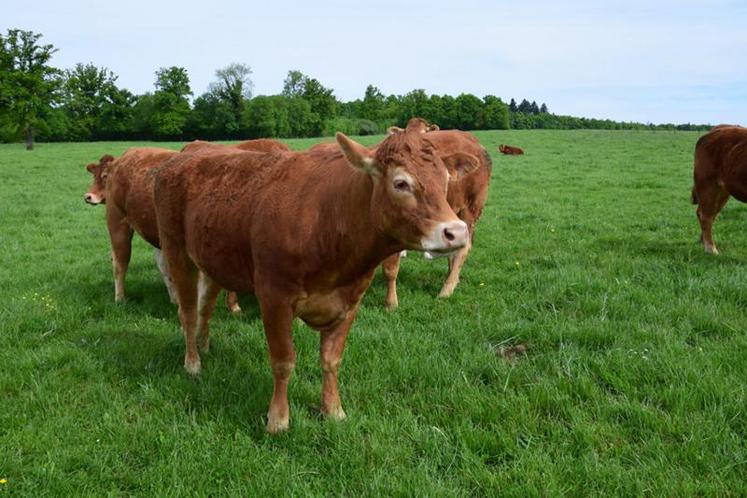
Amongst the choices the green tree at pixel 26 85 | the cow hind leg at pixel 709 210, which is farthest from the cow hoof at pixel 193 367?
the green tree at pixel 26 85

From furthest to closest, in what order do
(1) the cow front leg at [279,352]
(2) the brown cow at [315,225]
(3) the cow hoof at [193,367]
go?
1. (3) the cow hoof at [193,367]
2. (1) the cow front leg at [279,352]
3. (2) the brown cow at [315,225]

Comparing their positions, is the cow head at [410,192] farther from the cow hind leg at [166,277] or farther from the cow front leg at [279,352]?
the cow hind leg at [166,277]

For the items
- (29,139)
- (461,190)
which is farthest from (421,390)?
(29,139)

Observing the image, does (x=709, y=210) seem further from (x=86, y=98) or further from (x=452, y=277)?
(x=86, y=98)

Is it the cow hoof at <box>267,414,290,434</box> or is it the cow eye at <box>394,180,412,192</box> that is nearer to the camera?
the cow eye at <box>394,180,412,192</box>

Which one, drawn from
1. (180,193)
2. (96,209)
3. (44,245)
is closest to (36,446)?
(180,193)

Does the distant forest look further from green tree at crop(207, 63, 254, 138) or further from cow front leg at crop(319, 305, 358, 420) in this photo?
cow front leg at crop(319, 305, 358, 420)

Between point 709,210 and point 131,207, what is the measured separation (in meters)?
7.96

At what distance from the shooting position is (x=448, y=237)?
10.0 ft

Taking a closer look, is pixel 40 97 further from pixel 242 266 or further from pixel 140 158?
pixel 242 266

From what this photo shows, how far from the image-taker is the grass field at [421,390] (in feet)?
10.7

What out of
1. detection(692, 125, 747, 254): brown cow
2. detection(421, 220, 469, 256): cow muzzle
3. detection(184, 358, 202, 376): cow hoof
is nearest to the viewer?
detection(421, 220, 469, 256): cow muzzle

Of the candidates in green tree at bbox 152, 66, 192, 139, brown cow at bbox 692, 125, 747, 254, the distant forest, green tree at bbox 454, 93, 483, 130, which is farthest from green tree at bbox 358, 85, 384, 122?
brown cow at bbox 692, 125, 747, 254

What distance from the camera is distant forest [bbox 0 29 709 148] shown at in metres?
48.1
